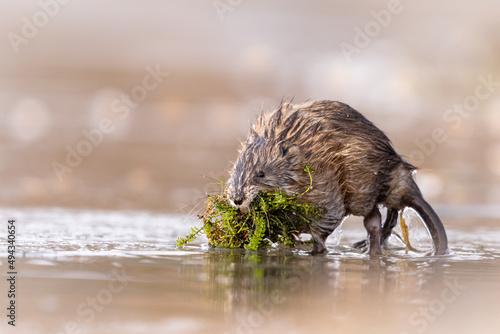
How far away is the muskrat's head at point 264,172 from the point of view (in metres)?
6.45

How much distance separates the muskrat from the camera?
6582 millimetres

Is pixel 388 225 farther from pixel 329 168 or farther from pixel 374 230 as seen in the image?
pixel 329 168

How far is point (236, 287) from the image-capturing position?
16.0ft

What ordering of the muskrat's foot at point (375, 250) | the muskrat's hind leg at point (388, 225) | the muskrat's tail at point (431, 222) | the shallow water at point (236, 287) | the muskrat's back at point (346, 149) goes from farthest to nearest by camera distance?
the muskrat's hind leg at point (388, 225), the muskrat's tail at point (431, 222), the muskrat's foot at point (375, 250), the muskrat's back at point (346, 149), the shallow water at point (236, 287)

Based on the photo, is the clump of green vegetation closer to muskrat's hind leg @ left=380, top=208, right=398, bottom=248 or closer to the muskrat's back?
the muskrat's back

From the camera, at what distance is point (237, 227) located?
679 centimetres

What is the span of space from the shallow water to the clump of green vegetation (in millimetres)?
145

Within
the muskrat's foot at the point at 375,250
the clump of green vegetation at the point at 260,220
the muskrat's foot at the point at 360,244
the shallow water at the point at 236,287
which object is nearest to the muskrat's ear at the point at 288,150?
the clump of green vegetation at the point at 260,220

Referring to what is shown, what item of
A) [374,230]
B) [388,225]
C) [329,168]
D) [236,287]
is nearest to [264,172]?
[329,168]

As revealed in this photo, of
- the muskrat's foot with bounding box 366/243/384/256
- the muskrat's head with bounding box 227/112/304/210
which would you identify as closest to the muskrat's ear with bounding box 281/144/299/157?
the muskrat's head with bounding box 227/112/304/210

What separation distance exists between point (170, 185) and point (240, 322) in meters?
8.54

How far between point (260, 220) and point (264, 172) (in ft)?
1.42

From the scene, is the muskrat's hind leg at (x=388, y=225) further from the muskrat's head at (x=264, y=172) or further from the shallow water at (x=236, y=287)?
the muskrat's head at (x=264, y=172)

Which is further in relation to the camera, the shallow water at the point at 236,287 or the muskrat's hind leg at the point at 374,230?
the muskrat's hind leg at the point at 374,230
